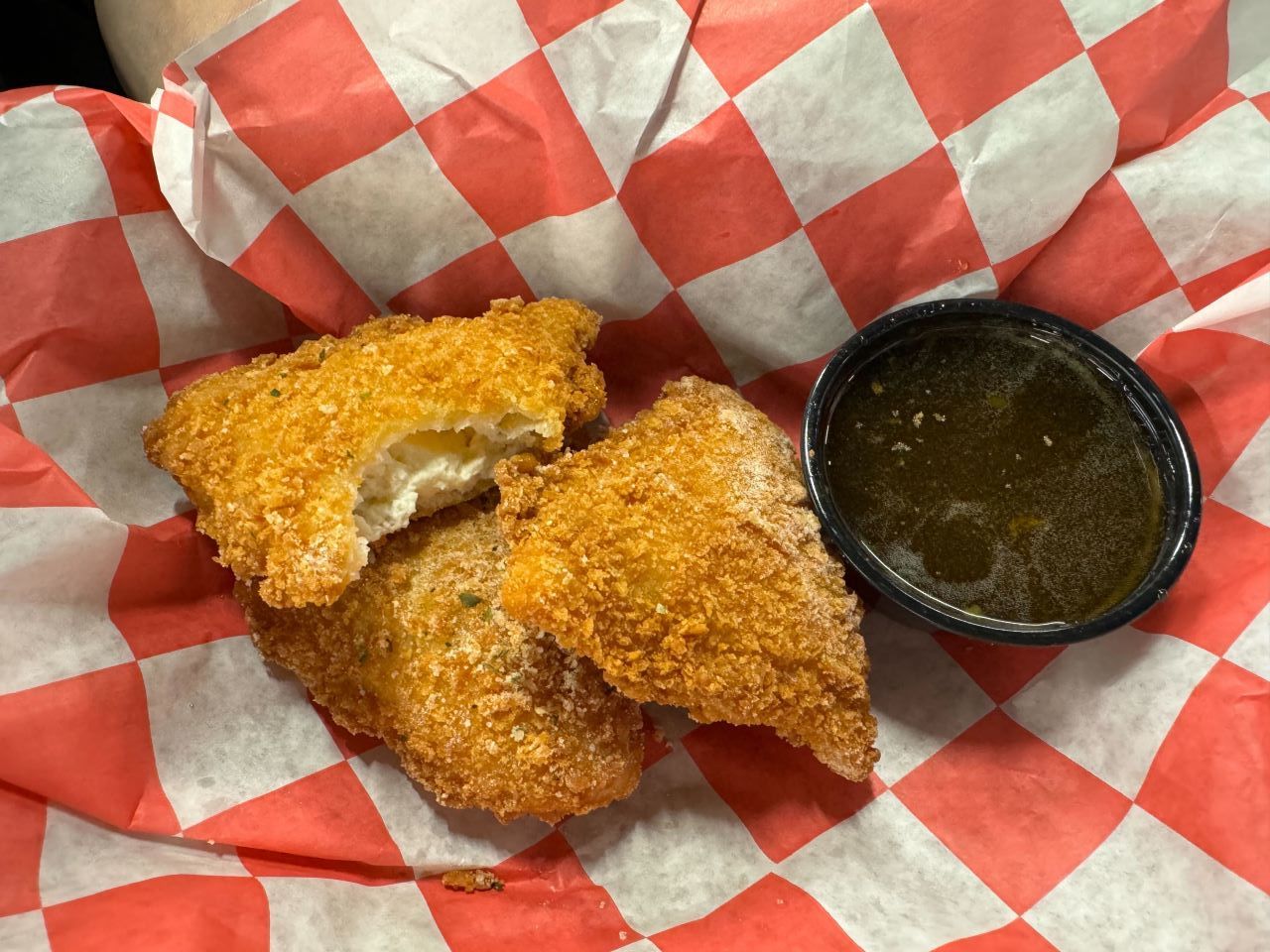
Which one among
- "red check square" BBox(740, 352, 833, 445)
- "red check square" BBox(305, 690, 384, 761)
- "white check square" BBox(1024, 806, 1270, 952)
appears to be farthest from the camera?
"red check square" BBox(740, 352, 833, 445)

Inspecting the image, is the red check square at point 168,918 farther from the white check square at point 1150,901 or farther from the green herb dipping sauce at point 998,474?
the white check square at point 1150,901

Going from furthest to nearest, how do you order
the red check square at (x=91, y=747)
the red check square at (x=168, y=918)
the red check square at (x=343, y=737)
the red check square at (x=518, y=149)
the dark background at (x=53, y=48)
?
the dark background at (x=53, y=48) → the red check square at (x=343, y=737) → the red check square at (x=518, y=149) → the red check square at (x=91, y=747) → the red check square at (x=168, y=918)

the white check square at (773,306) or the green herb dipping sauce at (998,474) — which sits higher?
the white check square at (773,306)

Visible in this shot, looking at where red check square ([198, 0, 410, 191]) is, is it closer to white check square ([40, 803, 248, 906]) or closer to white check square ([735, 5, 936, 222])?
white check square ([735, 5, 936, 222])

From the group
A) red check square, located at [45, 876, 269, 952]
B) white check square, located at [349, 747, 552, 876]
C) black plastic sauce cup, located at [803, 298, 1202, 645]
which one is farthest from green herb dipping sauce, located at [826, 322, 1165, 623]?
red check square, located at [45, 876, 269, 952]

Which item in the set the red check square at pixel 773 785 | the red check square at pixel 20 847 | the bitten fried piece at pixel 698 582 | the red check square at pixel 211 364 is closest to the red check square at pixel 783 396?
the bitten fried piece at pixel 698 582

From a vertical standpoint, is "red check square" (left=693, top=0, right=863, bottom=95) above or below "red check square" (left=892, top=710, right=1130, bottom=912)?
above
